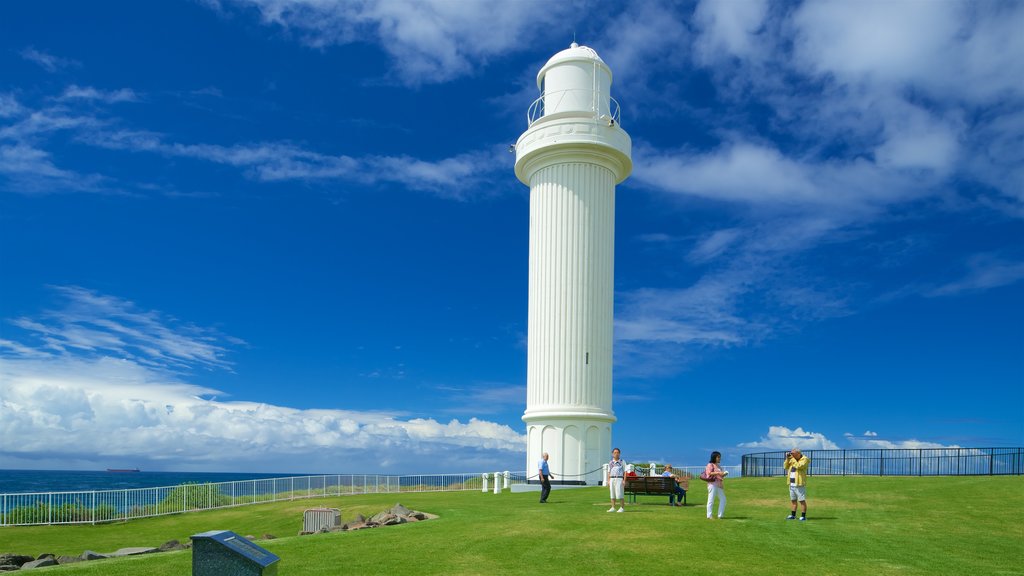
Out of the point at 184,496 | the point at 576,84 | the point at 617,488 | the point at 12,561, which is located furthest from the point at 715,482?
the point at 576,84

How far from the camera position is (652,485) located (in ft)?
73.6

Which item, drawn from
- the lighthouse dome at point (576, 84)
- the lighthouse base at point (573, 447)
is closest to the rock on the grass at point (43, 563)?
the lighthouse base at point (573, 447)

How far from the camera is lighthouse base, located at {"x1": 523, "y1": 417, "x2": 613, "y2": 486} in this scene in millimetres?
32375

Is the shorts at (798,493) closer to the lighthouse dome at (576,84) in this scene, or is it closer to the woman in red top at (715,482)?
the woman in red top at (715,482)

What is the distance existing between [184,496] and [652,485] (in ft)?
57.9

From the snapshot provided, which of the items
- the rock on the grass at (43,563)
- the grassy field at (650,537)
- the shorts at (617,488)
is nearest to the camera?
the grassy field at (650,537)

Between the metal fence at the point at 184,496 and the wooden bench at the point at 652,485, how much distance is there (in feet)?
42.3

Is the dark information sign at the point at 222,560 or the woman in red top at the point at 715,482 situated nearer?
the dark information sign at the point at 222,560

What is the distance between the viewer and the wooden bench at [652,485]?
72.6ft

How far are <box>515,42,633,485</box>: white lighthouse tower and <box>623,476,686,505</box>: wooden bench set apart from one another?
9585 millimetres

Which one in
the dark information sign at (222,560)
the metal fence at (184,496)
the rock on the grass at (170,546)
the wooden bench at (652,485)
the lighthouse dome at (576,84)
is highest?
the lighthouse dome at (576,84)

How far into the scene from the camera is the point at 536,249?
114 ft

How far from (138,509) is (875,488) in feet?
81.9

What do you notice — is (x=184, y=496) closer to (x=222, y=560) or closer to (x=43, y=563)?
(x=43, y=563)
